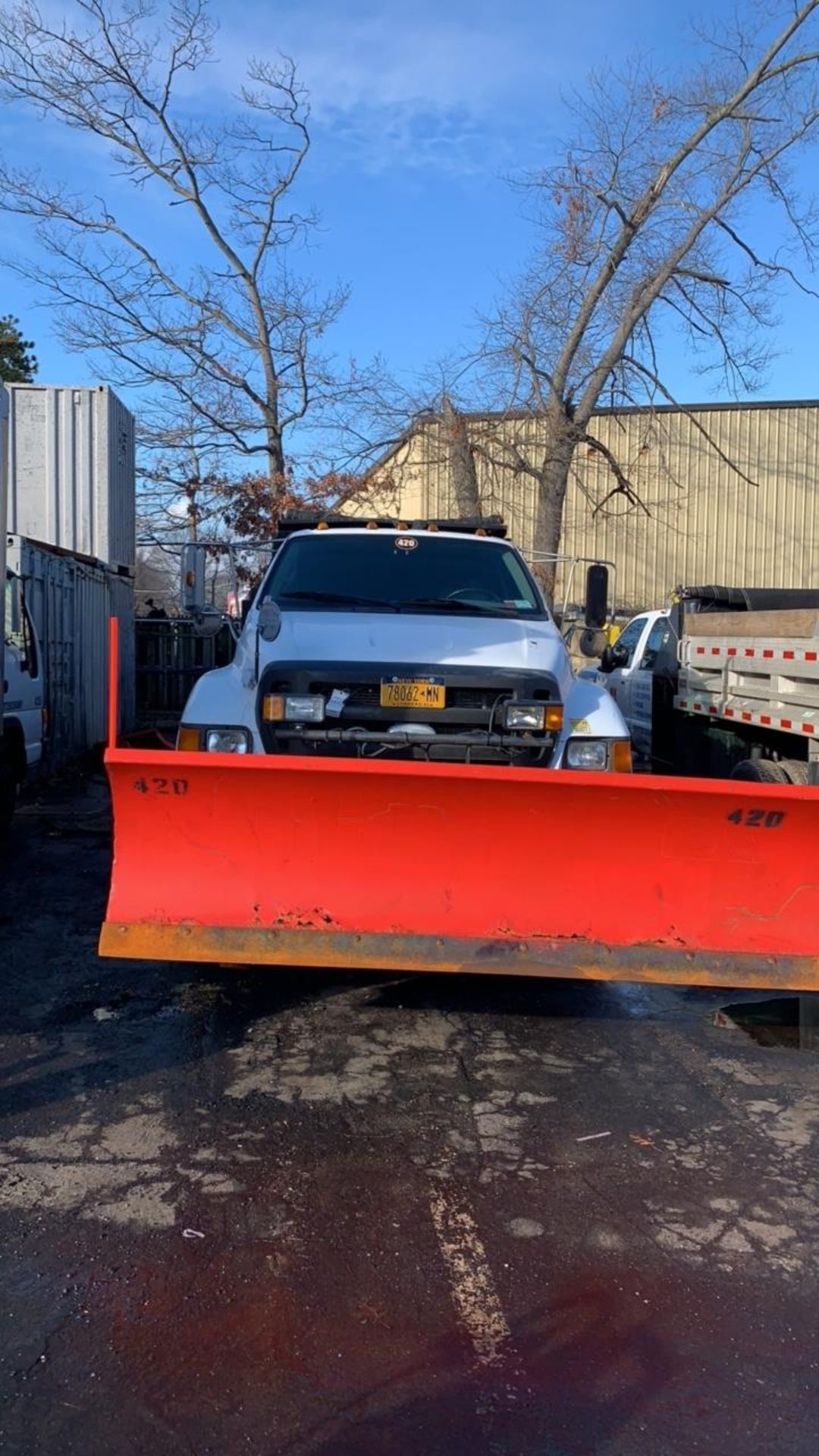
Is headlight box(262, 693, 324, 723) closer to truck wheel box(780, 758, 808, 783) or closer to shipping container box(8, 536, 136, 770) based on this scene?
truck wheel box(780, 758, 808, 783)

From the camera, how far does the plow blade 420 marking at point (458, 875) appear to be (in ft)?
15.1

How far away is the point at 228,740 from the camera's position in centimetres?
531

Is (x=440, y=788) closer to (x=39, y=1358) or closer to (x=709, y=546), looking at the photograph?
(x=39, y=1358)

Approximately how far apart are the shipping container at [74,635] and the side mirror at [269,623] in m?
4.66

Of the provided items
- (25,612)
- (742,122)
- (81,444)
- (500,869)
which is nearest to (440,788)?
(500,869)

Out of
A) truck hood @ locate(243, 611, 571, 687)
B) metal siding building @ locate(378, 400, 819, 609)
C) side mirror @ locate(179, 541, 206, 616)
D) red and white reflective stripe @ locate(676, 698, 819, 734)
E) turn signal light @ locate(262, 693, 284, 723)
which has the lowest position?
red and white reflective stripe @ locate(676, 698, 819, 734)

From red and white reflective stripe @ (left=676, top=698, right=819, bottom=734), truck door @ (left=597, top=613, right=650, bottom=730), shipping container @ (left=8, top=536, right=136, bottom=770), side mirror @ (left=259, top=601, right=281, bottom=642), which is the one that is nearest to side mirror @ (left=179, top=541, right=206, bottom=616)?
side mirror @ (left=259, top=601, right=281, bottom=642)

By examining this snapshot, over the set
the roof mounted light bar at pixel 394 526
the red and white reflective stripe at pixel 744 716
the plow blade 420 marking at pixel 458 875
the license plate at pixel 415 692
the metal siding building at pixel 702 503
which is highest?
the metal siding building at pixel 702 503

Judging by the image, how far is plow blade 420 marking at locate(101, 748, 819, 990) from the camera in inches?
181

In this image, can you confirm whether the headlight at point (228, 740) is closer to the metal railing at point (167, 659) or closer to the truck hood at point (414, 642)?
the truck hood at point (414, 642)

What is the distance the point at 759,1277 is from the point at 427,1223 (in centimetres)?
102

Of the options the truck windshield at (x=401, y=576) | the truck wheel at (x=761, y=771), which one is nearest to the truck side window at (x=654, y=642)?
the truck wheel at (x=761, y=771)

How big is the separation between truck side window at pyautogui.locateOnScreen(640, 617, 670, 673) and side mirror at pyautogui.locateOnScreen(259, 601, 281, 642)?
6.97 metres

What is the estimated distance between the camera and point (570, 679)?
227 inches
